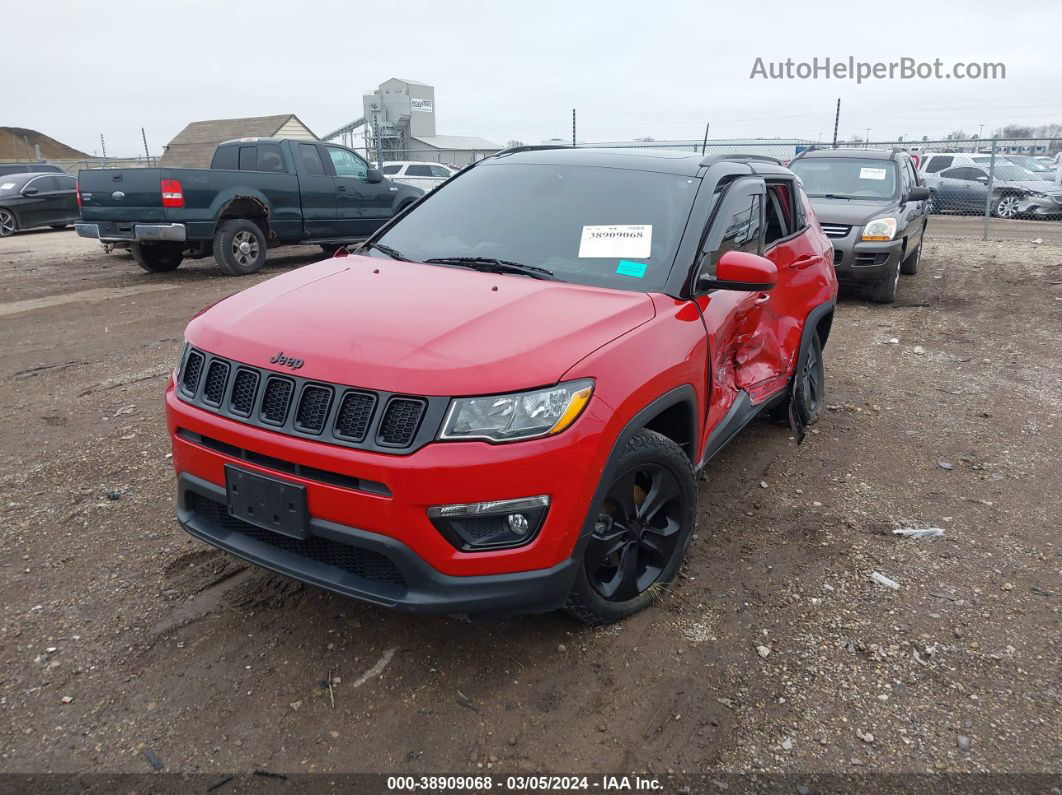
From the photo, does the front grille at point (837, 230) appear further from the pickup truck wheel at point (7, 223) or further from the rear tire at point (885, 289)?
the pickup truck wheel at point (7, 223)

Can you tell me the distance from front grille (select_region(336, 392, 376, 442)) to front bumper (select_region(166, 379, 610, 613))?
55 millimetres

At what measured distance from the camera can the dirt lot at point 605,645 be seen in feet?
7.80

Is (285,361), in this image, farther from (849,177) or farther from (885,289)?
(849,177)

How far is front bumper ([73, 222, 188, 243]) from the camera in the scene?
972 cm

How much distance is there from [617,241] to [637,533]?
124 cm

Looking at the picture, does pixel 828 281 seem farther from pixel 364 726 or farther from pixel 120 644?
pixel 120 644

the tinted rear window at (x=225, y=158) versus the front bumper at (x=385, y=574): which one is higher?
the tinted rear window at (x=225, y=158)

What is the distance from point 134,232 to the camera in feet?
32.2

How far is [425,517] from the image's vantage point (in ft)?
7.46

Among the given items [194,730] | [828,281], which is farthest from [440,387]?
[828,281]

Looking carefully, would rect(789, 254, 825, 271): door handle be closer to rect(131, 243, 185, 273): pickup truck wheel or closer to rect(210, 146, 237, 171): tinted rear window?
rect(131, 243, 185, 273): pickup truck wheel

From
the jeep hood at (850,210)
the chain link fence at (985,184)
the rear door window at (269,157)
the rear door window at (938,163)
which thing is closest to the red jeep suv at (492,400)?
the jeep hood at (850,210)

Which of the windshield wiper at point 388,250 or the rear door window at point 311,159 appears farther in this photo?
the rear door window at point 311,159

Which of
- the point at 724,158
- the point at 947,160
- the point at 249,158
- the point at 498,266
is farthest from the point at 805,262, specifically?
the point at 947,160
